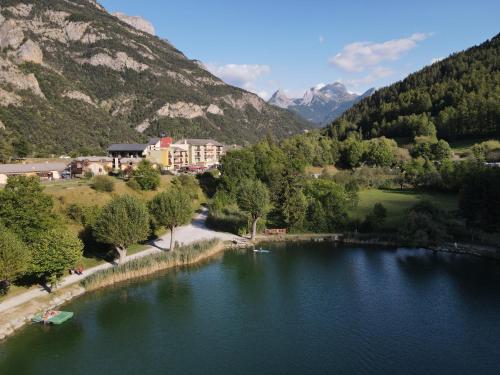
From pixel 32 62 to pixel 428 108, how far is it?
174 meters

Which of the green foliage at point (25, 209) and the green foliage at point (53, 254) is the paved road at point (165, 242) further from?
Answer: the green foliage at point (25, 209)

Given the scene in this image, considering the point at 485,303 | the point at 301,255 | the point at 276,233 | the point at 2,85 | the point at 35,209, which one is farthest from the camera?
the point at 2,85

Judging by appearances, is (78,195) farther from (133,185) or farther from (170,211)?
(170,211)

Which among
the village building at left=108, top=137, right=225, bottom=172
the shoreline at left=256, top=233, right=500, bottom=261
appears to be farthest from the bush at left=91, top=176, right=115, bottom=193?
the village building at left=108, top=137, right=225, bottom=172

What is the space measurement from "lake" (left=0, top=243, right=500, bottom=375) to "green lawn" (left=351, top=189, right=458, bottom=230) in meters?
16.3

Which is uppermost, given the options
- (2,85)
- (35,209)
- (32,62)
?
(32,62)

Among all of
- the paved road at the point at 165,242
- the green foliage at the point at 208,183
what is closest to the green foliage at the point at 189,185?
the green foliage at the point at 208,183

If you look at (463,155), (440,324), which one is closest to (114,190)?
(440,324)

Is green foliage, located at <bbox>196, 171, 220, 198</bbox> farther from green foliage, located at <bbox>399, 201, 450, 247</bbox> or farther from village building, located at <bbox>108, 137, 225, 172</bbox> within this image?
green foliage, located at <bbox>399, 201, 450, 247</bbox>

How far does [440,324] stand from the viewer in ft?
105

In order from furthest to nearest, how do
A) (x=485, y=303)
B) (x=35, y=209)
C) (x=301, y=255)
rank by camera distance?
1. (x=301, y=255)
2. (x=35, y=209)
3. (x=485, y=303)

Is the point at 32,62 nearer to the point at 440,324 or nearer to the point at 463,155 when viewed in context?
the point at 463,155

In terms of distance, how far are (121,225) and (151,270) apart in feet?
20.5

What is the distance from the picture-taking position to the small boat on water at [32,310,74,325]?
107ft
